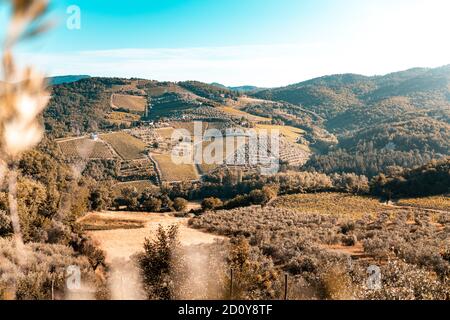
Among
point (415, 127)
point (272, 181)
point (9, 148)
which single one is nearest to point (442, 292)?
point (9, 148)

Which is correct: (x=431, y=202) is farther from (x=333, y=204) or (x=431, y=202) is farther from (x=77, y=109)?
(x=77, y=109)

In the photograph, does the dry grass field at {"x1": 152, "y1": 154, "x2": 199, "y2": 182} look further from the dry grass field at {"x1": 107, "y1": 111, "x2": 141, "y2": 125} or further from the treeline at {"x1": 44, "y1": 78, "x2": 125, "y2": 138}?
the dry grass field at {"x1": 107, "y1": 111, "x2": 141, "y2": 125}

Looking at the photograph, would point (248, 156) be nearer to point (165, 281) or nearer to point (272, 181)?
point (272, 181)

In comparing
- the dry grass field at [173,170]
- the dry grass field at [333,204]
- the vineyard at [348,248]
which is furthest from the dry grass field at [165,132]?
the vineyard at [348,248]

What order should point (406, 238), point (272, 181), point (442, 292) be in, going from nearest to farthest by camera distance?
point (442, 292), point (406, 238), point (272, 181)

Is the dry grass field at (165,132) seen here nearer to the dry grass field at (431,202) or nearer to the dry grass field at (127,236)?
the dry grass field at (127,236)

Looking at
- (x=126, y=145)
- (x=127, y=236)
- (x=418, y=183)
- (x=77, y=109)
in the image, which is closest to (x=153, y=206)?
(x=127, y=236)
